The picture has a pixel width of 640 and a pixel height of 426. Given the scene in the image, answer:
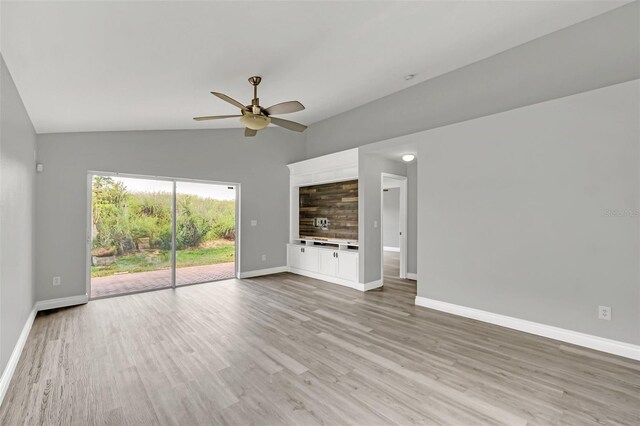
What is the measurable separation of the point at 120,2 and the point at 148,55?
72cm

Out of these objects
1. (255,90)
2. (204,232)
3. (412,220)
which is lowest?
(204,232)

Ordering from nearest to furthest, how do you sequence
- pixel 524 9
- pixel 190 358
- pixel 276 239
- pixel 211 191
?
pixel 190 358, pixel 524 9, pixel 211 191, pixel 276 239

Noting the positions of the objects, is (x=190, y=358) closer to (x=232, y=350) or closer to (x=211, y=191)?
(x=232, y=350)

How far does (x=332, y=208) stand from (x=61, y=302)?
15.6 ft

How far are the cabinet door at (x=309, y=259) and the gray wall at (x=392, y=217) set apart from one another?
5.13m

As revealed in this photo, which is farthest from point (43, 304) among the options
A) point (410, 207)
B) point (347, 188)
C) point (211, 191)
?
point (410, 207)

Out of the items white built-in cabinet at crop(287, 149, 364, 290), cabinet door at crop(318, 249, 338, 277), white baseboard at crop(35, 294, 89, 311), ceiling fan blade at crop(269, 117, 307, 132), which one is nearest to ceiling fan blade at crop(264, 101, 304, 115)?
ceiling fan blade at crop(269, 117, 307, 132)

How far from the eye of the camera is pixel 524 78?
12.3ft

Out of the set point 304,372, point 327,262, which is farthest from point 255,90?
point 327,262

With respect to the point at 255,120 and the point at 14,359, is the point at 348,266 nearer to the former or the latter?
the point at 255,120

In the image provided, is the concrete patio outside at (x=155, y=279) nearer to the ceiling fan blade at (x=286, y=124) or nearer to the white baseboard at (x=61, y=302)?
the white baseboard at (x=61, y=302)

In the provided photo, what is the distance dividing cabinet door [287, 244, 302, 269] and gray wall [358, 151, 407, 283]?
1.83 meters

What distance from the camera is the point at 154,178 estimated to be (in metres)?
5.16

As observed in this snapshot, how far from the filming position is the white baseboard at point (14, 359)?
7.14ft
